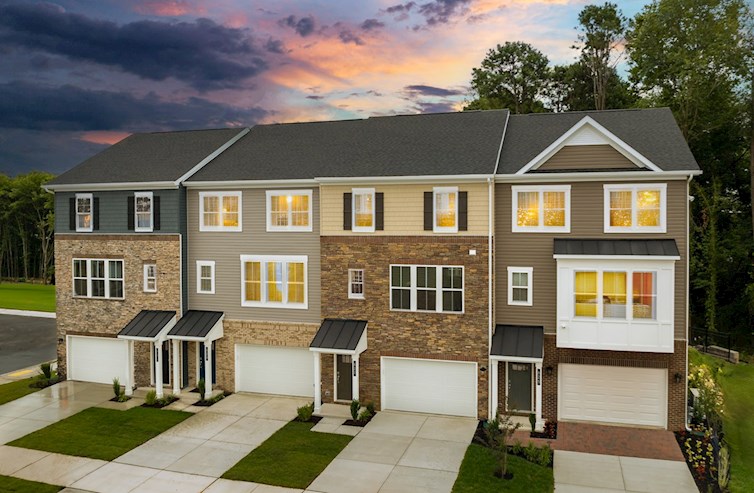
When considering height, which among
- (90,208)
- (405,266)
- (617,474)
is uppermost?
(90,208)

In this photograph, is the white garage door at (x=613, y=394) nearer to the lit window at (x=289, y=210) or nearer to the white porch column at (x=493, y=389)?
the white porch column at (x=493, y=389)

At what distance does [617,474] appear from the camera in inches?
613

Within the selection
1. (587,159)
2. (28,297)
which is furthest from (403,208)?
(28,297)

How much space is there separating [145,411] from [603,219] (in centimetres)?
1757

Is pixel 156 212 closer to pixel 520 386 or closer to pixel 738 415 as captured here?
pixel 520 386

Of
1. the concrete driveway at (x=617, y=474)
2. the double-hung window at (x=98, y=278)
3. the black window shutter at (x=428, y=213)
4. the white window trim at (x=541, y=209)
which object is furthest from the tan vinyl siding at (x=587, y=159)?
the double-hung window at (x=98, y=278)

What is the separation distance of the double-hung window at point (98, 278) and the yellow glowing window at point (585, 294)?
18.2 meters

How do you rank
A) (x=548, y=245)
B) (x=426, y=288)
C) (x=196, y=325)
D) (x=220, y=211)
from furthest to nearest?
(x=220, y=211), (x=196, y=325), (x=426, y=288), (x=548, y=245)

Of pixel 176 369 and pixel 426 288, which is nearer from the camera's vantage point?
pixel 426 288

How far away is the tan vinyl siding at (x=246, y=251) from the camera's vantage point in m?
21.9

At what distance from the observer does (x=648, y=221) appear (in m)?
18.8

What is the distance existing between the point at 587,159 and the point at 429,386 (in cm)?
964

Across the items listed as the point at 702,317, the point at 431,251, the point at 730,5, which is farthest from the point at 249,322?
the point at 730,5

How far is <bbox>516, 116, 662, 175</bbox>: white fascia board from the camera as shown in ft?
60.6
